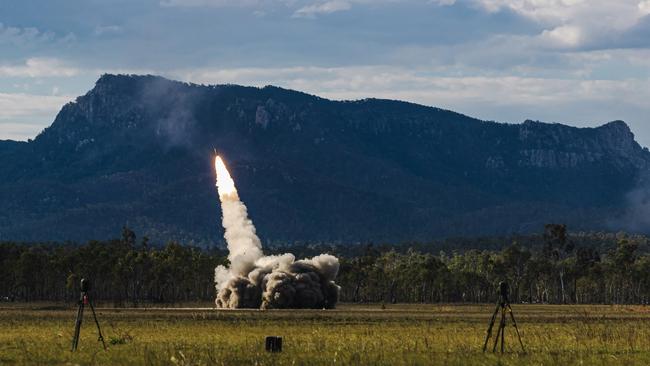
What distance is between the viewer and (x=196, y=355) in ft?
172

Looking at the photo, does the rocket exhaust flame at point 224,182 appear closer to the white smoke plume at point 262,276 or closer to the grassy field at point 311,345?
the white smoke plume at point 262,276

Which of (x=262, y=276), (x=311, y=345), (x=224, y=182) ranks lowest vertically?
(x=311, y=345)

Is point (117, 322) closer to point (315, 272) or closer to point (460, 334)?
point (460, 334)

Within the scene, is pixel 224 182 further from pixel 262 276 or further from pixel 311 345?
pixel 311 345

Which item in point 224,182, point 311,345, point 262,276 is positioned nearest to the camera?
point 311,345

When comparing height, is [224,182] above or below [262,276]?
above

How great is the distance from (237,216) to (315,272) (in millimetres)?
15436

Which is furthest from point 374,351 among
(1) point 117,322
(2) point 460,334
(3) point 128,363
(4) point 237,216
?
(4) point 237,216

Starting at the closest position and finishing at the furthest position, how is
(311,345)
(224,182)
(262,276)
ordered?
1. (311,345)
2. (262,276)
3. (224,182)

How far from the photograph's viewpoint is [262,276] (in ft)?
475

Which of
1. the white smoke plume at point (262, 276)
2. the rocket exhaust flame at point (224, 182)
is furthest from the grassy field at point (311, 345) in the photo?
the rocket exhaust flame at point (224, 182)

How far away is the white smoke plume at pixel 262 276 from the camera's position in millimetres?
138000

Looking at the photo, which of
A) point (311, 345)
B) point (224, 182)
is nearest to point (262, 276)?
point (224, 182)

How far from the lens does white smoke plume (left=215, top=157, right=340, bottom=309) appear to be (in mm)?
138000
